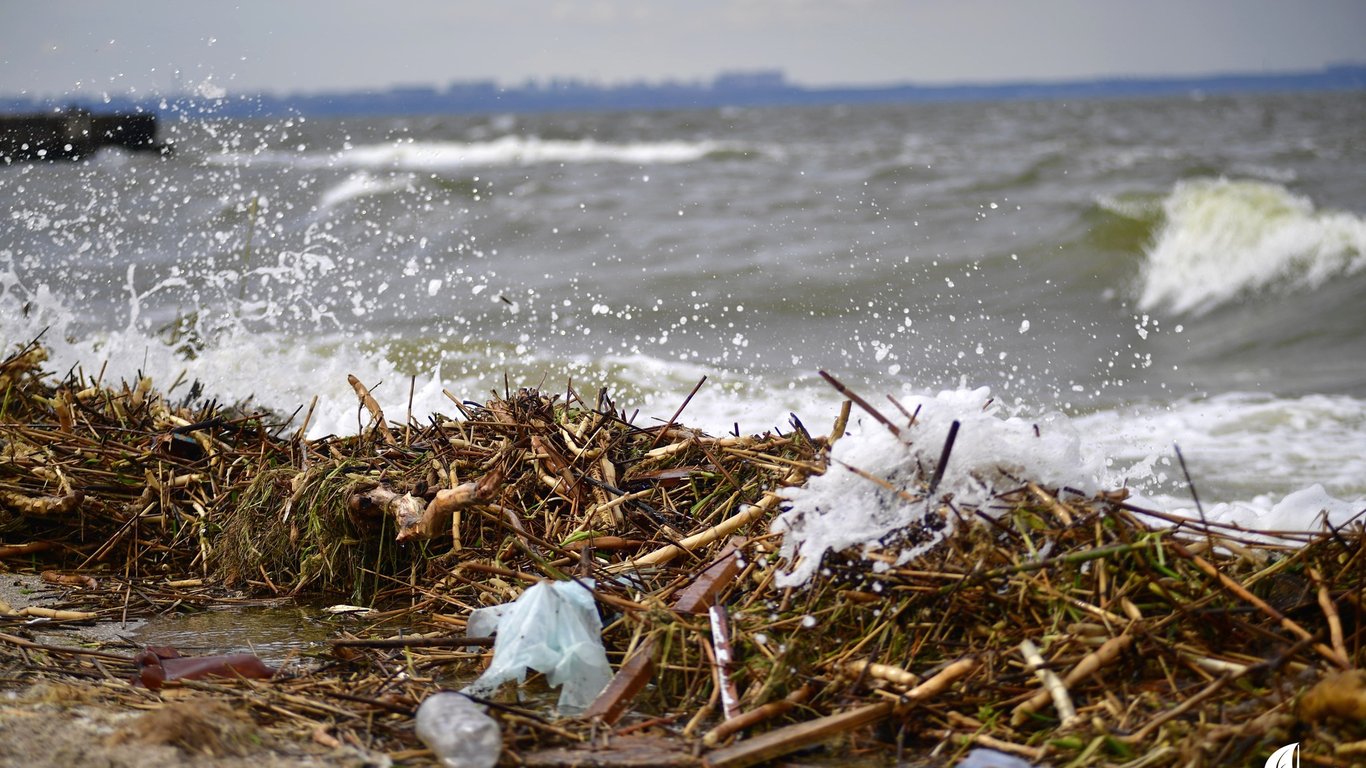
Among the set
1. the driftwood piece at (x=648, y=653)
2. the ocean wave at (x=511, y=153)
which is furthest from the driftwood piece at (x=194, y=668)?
the ocean wave at (x=511, y=153)

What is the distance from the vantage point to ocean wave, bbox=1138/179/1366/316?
11.0m

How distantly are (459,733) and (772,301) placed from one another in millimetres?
7381

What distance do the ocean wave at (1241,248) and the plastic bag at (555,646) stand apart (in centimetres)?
918

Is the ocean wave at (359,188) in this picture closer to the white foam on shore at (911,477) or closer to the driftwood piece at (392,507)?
the driftwood piece at (392,507)

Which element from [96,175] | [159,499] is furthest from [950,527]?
[96,175]

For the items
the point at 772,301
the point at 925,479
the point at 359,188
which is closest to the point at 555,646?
the point at 925,479

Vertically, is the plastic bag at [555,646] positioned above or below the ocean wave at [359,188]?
below

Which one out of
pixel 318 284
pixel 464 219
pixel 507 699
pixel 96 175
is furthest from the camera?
pixel 464 219

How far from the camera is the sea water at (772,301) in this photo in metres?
5.61

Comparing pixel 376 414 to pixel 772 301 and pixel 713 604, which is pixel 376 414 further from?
pixel 772 301

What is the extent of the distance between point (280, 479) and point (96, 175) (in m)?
7.41

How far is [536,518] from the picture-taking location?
3240mm

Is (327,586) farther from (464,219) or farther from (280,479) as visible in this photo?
(464,219)

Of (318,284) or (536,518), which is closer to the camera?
(536,518)
